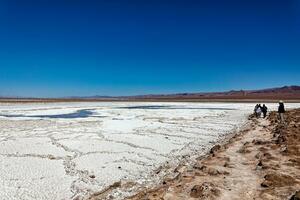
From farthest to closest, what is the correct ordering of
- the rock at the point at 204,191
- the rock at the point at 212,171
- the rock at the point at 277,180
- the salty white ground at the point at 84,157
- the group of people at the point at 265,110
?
1. the group of people at the point at 265,110
2. the rock at the point at 212,171
3. the salty white ground at the point at 84,157
4. the rock at the point at 277,180
5. the rock at the point at 204,191

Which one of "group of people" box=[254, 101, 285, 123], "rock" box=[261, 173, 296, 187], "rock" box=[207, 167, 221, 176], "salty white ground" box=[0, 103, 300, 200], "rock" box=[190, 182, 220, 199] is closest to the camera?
"rock" box=[190, 182, 220, 199]

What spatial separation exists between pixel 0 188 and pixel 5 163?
2495 mm

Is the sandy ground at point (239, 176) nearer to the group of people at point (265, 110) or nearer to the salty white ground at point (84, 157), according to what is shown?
the salty white ground at point (84, 157)

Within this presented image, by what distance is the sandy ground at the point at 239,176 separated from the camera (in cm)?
715

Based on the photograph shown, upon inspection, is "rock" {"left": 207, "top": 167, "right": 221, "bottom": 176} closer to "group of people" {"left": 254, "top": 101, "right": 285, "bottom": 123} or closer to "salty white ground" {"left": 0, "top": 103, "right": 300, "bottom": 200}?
"salty white ground" {"left": 0, "top": 103, "right": 300, "bottom": 200}

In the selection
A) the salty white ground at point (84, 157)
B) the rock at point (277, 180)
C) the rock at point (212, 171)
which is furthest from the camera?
the rock at point (212, 171)

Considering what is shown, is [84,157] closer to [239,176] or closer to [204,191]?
[239,176]

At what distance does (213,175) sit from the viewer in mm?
8703

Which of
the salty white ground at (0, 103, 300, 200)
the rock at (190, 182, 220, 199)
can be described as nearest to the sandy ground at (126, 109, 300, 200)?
the rock at (190, 182, 220, 199)

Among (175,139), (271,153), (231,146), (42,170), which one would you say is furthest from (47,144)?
(271,153)

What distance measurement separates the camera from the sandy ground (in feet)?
23.5

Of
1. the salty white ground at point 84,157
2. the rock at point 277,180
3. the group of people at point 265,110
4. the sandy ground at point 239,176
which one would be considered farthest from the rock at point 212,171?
the group of people at point 265,110

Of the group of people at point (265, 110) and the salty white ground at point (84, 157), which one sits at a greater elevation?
the group of people at point (265, 110)

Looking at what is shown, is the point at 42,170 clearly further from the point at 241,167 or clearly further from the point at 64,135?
the point at 64,135
